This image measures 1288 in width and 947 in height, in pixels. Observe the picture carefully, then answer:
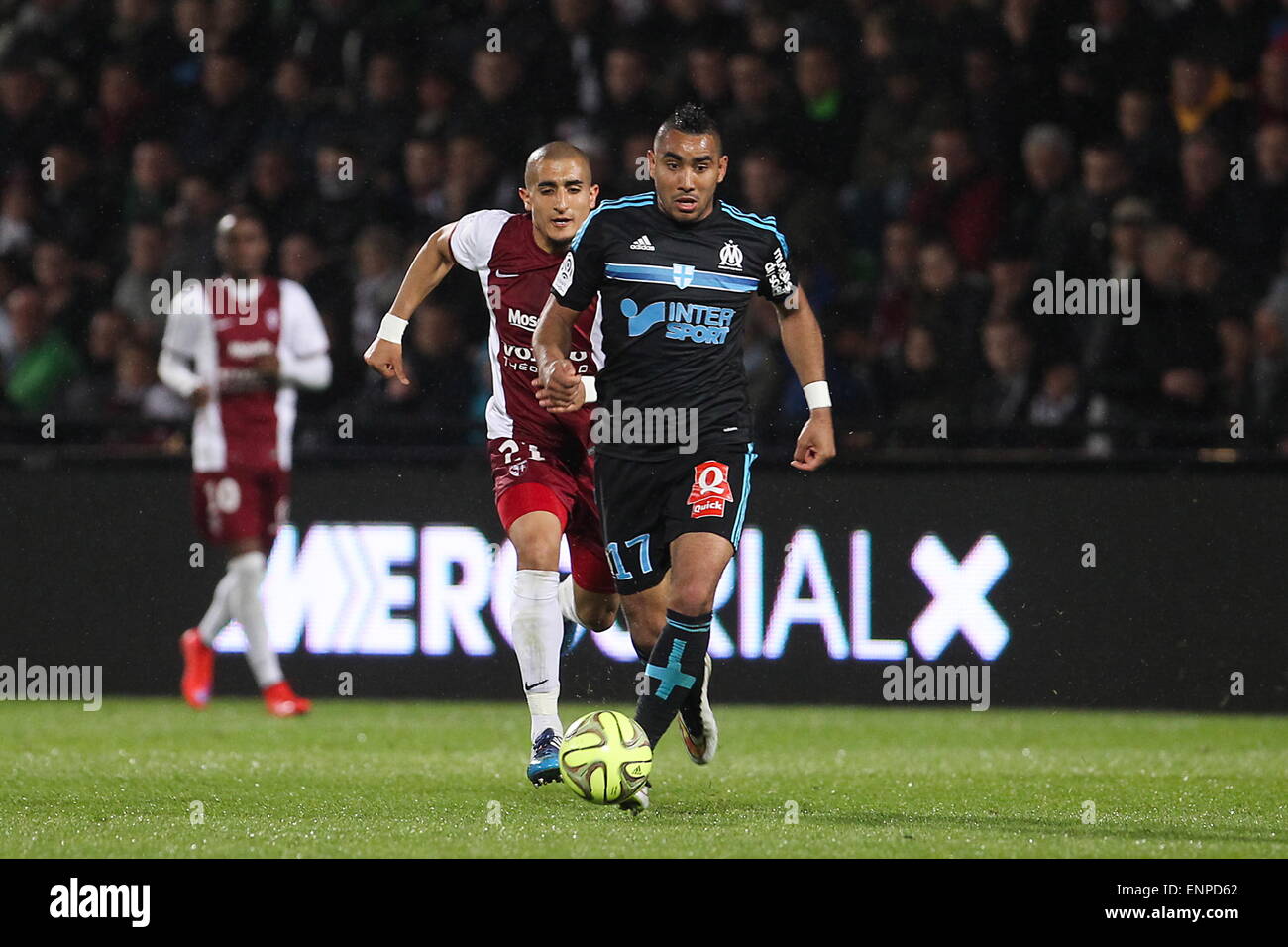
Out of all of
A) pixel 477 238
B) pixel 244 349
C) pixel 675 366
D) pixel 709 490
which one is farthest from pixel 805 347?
pixel 244 349

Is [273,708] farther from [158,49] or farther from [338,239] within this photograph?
[158,49]

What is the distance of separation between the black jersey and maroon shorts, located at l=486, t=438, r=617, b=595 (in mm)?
521

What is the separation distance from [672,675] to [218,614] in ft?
13.1

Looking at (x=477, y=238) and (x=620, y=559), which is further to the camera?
(x=477, y=238)

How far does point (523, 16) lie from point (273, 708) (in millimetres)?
4599

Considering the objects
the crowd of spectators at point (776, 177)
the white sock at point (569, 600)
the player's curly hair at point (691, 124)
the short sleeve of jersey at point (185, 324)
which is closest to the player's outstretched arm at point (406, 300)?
the white sock at point (569, 600)

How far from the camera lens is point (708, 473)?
20.6 feet

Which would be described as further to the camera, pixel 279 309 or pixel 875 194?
pixel 875 194

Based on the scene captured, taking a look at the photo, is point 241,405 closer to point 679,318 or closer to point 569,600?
point 569,600

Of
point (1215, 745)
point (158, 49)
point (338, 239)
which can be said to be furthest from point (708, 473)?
point (158, 49)

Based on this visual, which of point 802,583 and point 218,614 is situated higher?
point 802,583

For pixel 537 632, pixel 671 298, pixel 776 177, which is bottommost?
pixel 537 632

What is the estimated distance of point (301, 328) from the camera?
32.3 feet

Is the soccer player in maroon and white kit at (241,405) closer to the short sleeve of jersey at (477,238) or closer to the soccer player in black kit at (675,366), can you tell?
the short sleeve of jersey at (477,238)
